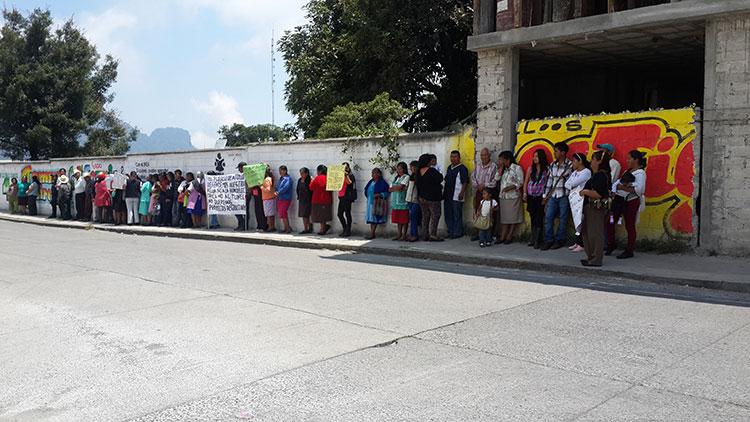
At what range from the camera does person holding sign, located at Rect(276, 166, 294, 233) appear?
53.8 ft

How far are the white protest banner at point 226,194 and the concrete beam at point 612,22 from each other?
308 inches

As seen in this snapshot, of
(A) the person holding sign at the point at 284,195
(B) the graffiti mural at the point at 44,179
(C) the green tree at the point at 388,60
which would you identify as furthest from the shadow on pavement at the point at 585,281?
(B) the graffiti mural at the point at 44,179

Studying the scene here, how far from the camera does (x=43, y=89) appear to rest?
1489 inches

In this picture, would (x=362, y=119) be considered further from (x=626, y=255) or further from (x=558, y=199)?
(x=626, y=255)

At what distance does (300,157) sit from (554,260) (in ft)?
27.0

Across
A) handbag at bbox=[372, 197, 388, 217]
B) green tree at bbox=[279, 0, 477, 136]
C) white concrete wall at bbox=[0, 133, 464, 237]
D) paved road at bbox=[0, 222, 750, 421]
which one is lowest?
paved road at bbox=[0, 222, 750, 421]

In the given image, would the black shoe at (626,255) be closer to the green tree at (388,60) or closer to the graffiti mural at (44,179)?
the green tree at (388,60)

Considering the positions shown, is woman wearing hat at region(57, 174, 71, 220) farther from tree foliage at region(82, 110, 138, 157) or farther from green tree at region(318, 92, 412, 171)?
tree foliage at region(82, 110, 138, 157)

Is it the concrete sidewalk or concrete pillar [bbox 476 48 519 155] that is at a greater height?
concrete pillar [bbox 476 48 519 155]

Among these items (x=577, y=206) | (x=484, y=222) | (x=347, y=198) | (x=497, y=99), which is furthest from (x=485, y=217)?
(x=347, y=198)

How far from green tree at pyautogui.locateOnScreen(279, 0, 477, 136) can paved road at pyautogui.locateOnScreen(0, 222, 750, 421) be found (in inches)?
548

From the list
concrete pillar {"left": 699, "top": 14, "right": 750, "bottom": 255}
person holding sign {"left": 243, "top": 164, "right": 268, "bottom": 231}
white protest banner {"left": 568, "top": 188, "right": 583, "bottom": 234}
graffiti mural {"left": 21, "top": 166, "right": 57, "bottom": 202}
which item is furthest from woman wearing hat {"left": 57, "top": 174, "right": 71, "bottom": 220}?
concrete pillar {"left": 699, "top": 14, "right": 750, "bottom": 255}

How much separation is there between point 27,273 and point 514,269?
25.9ft

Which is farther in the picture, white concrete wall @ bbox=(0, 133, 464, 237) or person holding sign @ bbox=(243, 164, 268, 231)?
person holding sign @ bbox=(243, 164, 268, 231)
